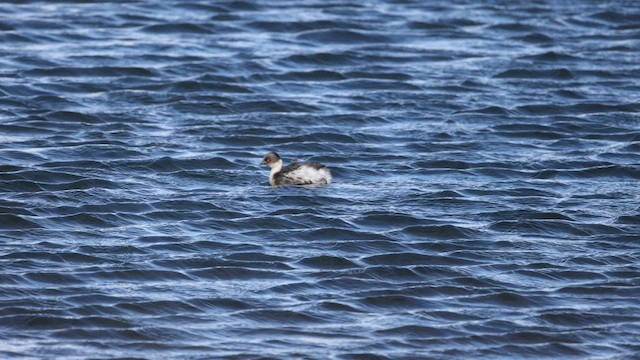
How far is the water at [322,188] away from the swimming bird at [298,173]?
249mm

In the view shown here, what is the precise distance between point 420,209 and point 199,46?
8.11 m

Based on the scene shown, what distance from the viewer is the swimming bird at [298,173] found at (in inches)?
618

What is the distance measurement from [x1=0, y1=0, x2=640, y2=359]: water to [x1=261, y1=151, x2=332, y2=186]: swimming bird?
0.25m

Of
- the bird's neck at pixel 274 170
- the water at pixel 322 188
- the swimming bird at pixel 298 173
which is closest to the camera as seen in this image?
the water at pixel 322 188

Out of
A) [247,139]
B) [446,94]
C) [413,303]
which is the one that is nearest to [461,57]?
[446,94]

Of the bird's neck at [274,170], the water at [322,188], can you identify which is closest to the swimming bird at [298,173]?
the bird's neck at [274,170]

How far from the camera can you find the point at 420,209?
1495cm

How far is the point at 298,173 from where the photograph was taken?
15.8 m

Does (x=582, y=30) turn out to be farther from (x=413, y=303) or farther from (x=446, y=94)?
(x=413, y=303)

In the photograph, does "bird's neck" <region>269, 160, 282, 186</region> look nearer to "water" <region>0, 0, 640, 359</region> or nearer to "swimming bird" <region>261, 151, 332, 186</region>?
"swimming bird" <region>261, 151, 332, 186</region>

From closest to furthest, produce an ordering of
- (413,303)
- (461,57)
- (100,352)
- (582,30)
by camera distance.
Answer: (100,352), (413,303), (461,57), (582,30)

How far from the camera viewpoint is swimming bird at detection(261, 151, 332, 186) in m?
15.7

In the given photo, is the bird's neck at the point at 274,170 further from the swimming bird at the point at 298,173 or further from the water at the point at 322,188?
the water at the point at 322,188

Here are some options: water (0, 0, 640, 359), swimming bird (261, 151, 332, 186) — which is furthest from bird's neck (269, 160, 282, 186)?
water (0, 0, 640, 359)
